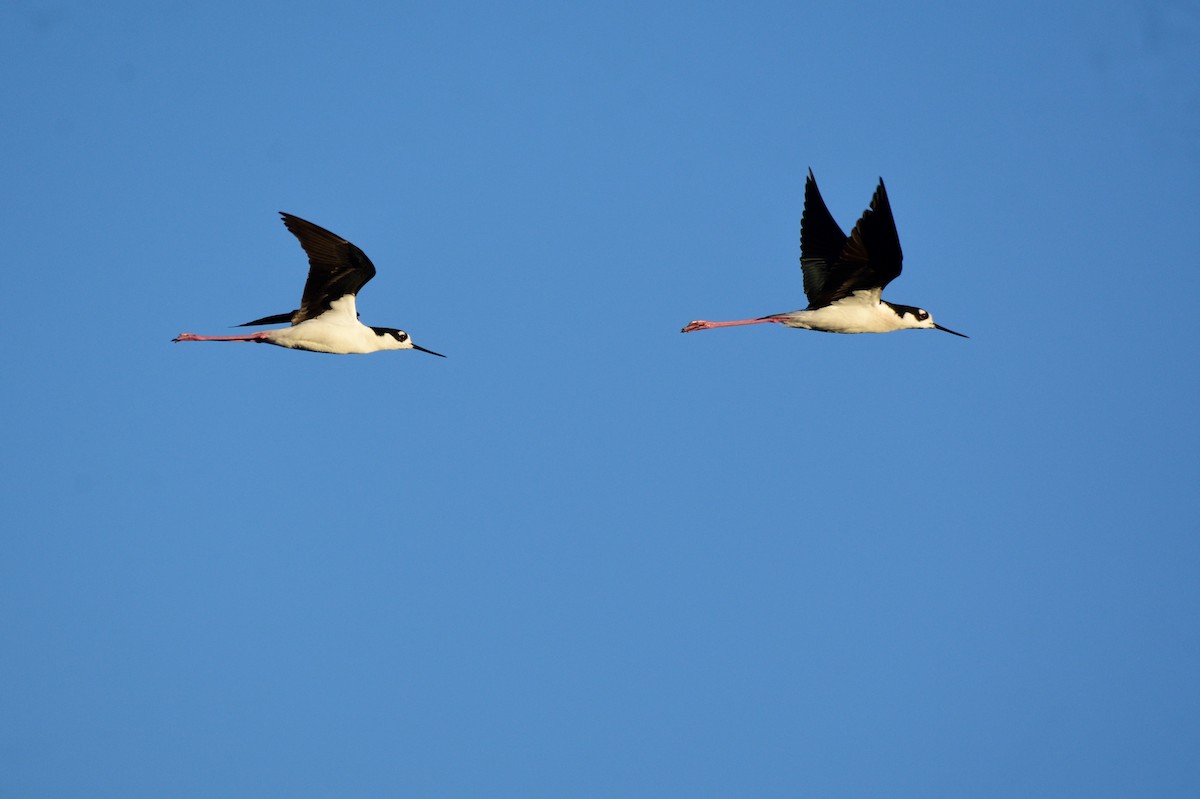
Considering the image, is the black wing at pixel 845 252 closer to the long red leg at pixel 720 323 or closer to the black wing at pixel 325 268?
the long red leg at pixel 720 323

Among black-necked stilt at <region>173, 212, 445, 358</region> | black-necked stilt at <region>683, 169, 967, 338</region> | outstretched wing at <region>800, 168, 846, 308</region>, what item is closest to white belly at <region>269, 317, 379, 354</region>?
black-necked stilt at <region>173, 212, 445, 358</region>

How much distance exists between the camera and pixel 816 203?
15430 mm

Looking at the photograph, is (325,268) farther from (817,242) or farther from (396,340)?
(817,242)

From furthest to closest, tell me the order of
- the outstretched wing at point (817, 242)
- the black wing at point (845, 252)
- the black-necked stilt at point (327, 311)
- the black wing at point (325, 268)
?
the outstretched wing at point (817, 242)
the black-necked stilt at point (327, 311)
the black wing at point (325, 268)
the black wing at point (845, 252)

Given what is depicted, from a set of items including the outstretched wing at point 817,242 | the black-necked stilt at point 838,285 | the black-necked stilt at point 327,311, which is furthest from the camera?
the outstretched wing at point 817,242

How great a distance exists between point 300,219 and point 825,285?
530 cm

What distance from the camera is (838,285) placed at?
15.2m

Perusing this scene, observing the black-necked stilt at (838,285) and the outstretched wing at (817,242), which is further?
the outstretched wing at (817,242)

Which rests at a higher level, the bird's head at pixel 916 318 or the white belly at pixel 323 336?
the bird's head at pixel 916 318

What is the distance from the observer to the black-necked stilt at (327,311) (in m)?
14.5

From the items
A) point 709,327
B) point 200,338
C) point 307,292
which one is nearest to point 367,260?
point 307,292

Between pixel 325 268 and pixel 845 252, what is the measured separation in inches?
201

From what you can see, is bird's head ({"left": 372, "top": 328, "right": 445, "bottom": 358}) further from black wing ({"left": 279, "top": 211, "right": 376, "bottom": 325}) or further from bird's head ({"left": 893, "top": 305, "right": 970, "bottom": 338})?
bird's head ({"left": 893, "top": 305, "right": 970, "bottom": 338})

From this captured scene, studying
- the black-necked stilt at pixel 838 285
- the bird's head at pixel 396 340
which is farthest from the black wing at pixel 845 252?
the bird's head at pixel 396 340
